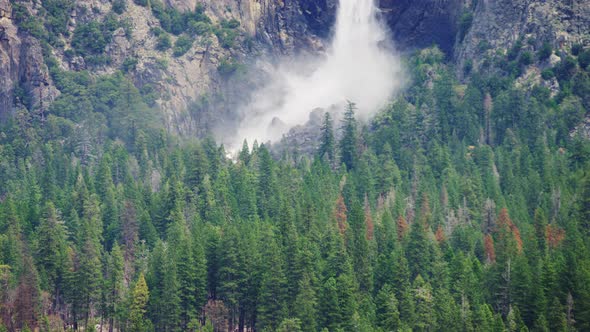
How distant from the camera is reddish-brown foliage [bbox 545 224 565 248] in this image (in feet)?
462

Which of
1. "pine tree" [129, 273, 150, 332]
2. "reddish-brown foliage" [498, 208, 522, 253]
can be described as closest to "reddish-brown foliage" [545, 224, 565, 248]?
"reddish-brown foliage" [498, 208, 522, 253]

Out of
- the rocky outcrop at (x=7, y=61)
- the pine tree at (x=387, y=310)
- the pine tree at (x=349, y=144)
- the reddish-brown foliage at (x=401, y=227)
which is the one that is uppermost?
the rocky outcrop at (x=7, y=61)

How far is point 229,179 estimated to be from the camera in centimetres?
16525

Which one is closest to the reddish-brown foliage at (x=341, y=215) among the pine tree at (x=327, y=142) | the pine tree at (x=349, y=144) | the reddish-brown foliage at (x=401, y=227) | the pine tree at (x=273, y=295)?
the reddish-brown foliage at (x=401, y=227)

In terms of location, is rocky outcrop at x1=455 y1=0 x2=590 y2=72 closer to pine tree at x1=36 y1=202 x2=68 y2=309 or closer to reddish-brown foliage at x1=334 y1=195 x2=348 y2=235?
reddish-brown foliage at x1=334 y1=195 x2=348 y2=235

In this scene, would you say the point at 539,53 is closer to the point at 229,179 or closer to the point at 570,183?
the point at 570,183

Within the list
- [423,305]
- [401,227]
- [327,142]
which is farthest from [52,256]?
[327,142]

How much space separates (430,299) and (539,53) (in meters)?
65.2

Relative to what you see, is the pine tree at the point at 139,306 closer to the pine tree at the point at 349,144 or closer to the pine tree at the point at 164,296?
the pine tree at the point at 164,296

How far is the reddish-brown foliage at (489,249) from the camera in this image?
14288 cm

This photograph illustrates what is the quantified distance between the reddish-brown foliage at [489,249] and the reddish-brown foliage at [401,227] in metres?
8.48

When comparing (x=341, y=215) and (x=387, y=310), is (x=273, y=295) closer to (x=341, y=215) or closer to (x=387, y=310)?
(x=387, y=310)

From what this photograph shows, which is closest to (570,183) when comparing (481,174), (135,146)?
(481,174)

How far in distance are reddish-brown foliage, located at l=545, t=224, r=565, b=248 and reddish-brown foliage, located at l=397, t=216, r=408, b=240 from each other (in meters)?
14.7
